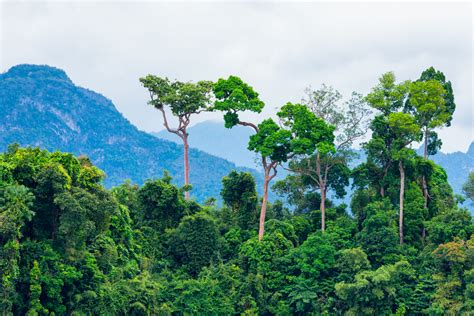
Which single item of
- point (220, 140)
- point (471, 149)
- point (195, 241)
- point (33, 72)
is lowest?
point (195, 241)

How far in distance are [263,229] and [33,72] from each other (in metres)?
57.8

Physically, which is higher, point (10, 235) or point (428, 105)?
point (428, 105)

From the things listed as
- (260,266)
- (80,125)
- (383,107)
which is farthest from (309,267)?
(80,125)

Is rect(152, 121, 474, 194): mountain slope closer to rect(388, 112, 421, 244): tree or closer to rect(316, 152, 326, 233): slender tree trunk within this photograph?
rect(316, 152, 326, 233): slender tree trunk

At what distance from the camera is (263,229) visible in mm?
25172

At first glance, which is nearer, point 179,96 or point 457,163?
point 179,96

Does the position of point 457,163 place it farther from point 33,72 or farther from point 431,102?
point 431,102

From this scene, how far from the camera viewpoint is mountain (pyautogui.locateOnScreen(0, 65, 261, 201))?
70250mm

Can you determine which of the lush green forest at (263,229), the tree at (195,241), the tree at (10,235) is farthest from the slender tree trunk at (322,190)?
the tree at (10,235)

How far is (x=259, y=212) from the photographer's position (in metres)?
26.9

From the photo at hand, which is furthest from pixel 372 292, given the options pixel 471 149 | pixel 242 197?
pixel 471 149

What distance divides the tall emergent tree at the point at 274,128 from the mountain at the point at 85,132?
135ft

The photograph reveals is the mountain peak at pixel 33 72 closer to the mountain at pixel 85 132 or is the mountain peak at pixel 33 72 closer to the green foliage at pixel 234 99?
the mountain at pixel 85 132

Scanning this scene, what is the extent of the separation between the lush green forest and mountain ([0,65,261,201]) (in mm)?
40207
